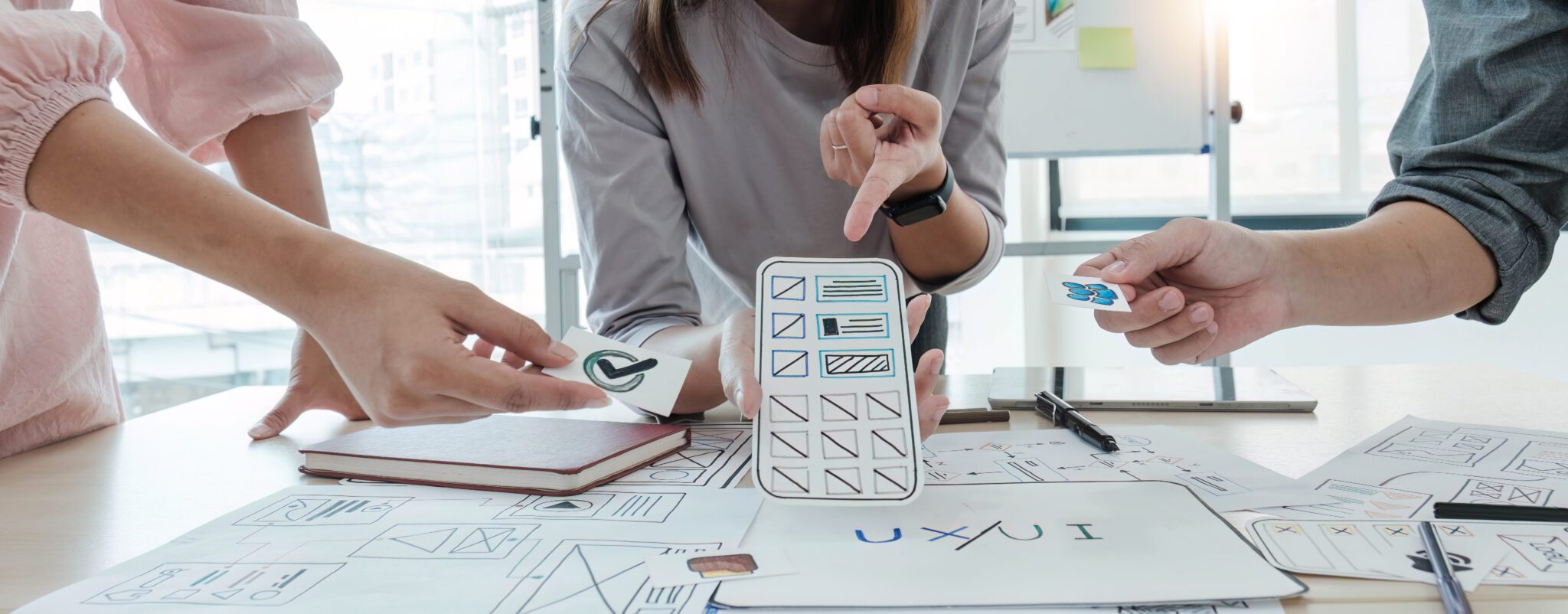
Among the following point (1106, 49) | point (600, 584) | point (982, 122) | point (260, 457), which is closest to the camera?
point (600, 584)

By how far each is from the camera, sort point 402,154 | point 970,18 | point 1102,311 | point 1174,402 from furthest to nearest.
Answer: point 402,154, point 970,18, point 1174,402, point 1102,311

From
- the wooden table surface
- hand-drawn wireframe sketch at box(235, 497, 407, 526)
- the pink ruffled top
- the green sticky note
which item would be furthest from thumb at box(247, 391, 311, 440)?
the green sticky note

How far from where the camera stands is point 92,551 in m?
0.54

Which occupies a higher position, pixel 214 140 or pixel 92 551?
pixel 214 140

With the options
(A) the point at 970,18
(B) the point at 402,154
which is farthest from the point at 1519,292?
(B) the point at 402,154

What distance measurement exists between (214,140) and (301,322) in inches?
19.6

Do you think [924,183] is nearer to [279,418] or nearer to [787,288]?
[787,288]

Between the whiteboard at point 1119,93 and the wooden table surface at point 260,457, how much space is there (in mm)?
1033

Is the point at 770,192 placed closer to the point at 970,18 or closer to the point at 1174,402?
the point at 970,18

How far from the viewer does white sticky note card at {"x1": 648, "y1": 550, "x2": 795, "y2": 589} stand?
18.1 inches

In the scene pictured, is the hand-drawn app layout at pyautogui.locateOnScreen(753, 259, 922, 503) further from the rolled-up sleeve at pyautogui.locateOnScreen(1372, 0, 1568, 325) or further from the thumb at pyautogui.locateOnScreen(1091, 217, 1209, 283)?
the rolled-up sleeve at pyautogui.locateOnScreen(1372, 0, 1568, 325)

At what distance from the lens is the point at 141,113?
88 centimetres

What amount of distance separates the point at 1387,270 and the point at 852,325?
1.69ft

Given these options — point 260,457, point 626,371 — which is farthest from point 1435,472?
point 260,457
